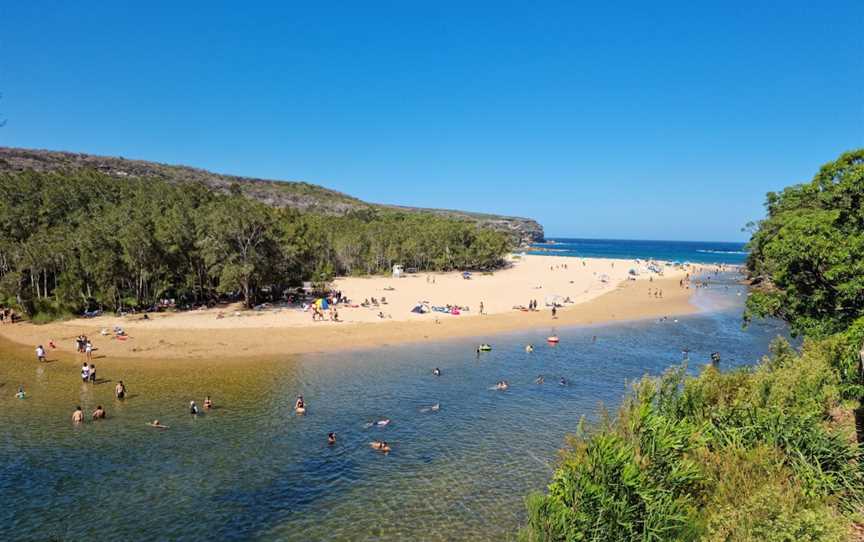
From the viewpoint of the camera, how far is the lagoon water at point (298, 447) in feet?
51.2

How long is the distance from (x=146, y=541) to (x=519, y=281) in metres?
76.9

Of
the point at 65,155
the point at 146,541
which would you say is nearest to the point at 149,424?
the point at 146,541

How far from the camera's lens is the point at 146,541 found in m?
14.4

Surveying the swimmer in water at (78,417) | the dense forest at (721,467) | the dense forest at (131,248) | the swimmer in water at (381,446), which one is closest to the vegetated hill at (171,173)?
the dense forest at (131,248)

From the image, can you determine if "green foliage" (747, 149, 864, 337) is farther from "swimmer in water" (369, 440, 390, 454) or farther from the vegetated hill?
the vegetated hill

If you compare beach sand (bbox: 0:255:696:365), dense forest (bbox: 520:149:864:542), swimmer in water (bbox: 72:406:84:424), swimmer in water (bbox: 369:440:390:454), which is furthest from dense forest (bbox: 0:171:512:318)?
dense forest (bbox: 520:149:864:542)

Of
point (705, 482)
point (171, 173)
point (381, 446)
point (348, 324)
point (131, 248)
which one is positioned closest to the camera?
point (705, 482)

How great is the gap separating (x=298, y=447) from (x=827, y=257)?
2377 cm

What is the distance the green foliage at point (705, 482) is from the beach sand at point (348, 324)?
101 ft

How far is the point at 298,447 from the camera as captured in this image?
2133 cm

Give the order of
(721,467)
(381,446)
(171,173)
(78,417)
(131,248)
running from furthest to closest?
(171,173) → (131,248) → (78,417) → (381,446) → (721,467)

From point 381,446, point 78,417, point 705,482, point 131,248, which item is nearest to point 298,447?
point 381,446

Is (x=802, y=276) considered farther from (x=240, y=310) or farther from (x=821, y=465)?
(x=240, y=310)

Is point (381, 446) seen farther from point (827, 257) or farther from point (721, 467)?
point (827, 257)
